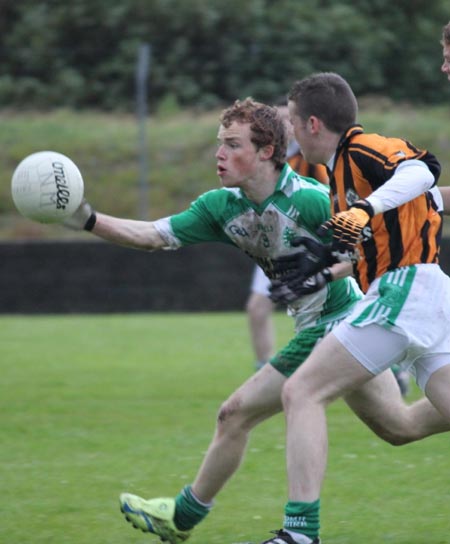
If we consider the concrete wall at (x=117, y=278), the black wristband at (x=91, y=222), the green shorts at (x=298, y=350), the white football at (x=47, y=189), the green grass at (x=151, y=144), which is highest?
the white football at (x=47, y=189)

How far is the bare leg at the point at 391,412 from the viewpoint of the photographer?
541cm

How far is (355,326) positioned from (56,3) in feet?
72.7

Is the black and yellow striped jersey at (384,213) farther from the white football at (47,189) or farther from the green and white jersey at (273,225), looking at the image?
the white football at (47,189)

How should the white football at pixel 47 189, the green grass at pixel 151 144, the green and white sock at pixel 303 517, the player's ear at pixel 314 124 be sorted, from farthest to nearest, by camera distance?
the green grass at pixel 151 144 → the white football at pixel 47 189 → the player's ear at pixel 314 124 → the green and white sock at pixel 303 517

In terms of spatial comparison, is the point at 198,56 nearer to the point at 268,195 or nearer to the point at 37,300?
the point at 37,300

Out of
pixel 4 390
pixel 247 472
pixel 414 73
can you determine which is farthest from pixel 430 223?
pixel 414 73

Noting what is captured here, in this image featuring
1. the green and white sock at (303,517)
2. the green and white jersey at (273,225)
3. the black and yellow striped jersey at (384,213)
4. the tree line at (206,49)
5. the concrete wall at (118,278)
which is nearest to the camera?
the green and white sock at (303,517)

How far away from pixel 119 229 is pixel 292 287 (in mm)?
1071

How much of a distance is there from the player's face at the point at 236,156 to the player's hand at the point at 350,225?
29.2 inches

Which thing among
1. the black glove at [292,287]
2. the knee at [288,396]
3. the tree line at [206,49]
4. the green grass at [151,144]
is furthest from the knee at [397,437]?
the green grass at [151,144]

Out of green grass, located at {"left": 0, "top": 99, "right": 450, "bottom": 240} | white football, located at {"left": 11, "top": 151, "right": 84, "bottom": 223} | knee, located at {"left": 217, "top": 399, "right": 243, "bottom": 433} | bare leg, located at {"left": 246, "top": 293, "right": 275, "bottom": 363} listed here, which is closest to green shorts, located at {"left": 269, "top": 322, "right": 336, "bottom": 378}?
knee, located at {"left": 217, "top": 399, "right": 243, "bottom": 433}

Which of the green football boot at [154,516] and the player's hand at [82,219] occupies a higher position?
the player's hand at [82,219]

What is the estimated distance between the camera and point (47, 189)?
17.5 ft

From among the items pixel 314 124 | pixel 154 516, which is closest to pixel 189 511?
pixel 154 516
